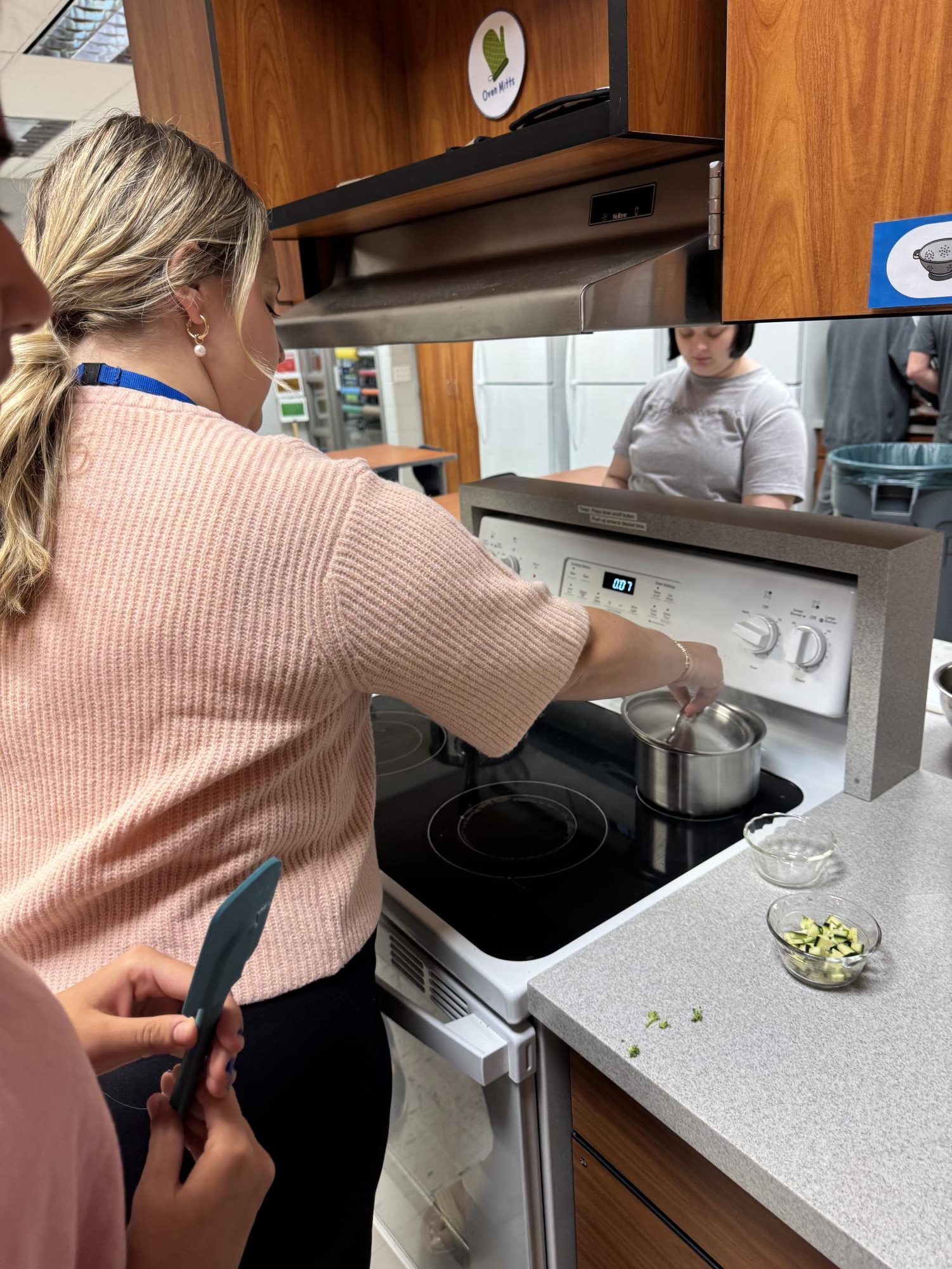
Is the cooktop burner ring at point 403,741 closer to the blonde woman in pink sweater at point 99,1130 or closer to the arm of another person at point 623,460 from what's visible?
the blonde woman in pink sweater at point 99,1130

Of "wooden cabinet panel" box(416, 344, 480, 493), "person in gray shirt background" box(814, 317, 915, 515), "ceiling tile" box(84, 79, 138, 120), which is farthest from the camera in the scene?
"wooden cabinet panel" box(416, 344, 480, 493)

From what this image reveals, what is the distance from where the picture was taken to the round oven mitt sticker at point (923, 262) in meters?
0.65

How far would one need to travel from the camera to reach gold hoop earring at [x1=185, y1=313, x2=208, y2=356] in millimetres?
764

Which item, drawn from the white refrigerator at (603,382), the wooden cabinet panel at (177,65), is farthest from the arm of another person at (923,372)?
the wooden cabinet panel at (177,65)

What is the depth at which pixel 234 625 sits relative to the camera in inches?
25.3

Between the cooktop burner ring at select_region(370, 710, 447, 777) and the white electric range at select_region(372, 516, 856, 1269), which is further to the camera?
the cooktop burner ring at select_region(370, 710, 447, 777)

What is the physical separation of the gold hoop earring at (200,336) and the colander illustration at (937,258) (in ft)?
1.92

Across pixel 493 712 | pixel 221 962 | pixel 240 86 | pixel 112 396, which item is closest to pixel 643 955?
pixel 493 712

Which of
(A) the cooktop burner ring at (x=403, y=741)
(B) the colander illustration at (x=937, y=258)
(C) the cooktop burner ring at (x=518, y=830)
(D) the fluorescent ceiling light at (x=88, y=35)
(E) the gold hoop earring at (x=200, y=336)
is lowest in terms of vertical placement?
(A) the cooktop burner ring at (x=403, y=741)

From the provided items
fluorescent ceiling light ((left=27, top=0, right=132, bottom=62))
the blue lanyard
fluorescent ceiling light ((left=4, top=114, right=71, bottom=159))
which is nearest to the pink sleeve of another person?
the blue lanyard

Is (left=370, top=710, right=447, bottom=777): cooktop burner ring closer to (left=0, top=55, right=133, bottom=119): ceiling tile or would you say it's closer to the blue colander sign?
the blue colander sign

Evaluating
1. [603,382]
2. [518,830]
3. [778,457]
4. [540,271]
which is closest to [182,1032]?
[518,830]

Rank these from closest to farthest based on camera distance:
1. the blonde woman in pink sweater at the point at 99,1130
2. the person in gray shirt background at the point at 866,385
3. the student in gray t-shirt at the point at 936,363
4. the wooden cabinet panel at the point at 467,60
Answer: the blonde woman in pink sweater at the point at 99,1130 → the wooden cabinet panel at the point at 467,60 → the student in gray t-shirt at the point at 936,363 → the person in gray shirt background at the point at 866,385

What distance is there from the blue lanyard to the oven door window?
0.65 meters
